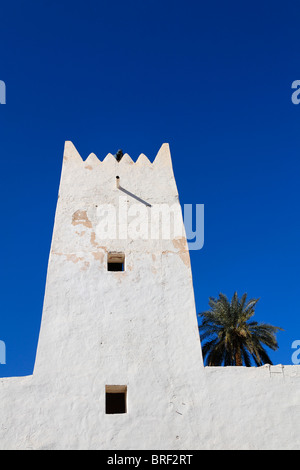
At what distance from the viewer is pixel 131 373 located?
1182 centimetres

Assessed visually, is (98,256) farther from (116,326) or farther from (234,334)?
(234,334)

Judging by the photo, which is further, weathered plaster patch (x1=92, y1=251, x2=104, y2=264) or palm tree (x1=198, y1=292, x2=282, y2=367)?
palm tree (x1=198, y1=292, x2=282, y2=367)

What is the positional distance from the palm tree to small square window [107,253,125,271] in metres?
8.77

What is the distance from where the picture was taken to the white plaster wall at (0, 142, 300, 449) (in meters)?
11.1

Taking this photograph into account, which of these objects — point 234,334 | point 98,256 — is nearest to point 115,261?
point 98,256

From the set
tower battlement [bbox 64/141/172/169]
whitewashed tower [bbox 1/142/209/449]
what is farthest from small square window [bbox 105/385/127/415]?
tower battlement [bbox 64/141/172/169]

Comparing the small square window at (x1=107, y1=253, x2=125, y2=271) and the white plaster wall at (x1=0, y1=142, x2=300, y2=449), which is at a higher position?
the small square window at (x1=107, y1=253, x2=125, y2=271)

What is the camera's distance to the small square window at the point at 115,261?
13.8 meters

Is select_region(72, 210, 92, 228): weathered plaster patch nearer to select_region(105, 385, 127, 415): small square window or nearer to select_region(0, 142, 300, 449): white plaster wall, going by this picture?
select_region(0, 142, 300, 449): white plaster wall

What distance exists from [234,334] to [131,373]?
35.8 ft

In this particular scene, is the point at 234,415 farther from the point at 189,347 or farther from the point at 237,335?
the point at 237,335

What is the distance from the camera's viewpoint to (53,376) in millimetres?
11578

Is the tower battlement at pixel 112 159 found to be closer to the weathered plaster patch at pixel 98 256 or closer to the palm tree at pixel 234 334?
the weathered plaster patch at pixel 98 256
